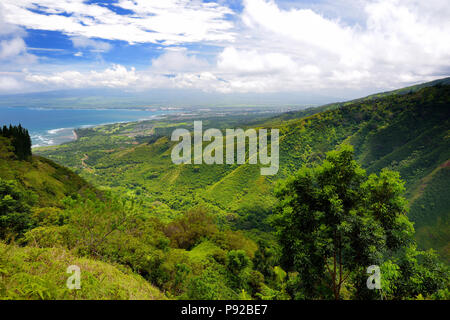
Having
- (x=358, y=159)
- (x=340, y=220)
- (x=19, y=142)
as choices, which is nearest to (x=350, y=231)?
(x=340, y=220)

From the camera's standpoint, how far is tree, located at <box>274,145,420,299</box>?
798 cm

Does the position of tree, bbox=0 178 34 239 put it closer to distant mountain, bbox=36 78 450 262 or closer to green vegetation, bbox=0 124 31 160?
green vegetation, bbox=0 124 31 160

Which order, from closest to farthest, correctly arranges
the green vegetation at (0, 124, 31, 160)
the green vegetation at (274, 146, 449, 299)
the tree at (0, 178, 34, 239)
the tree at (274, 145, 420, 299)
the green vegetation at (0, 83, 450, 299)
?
the green vegetation at (0, 83, 450, 299) < the green vegetation at (274, 146, 449, 299) < the tree at (274, 145, 420, 299) < the tree at (0, 178, 34, 239) < the green vegetation at (0, 124, 31, 160)

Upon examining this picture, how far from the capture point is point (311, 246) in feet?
29.0

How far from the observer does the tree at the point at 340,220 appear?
314 inches

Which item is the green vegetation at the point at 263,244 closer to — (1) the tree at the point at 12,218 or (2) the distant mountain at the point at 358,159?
(1) the tree at the point at 12,218

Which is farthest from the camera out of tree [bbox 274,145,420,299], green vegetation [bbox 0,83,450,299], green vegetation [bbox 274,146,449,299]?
tree [bbox 274,145,420,299]

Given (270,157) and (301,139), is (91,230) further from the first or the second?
(301,139)

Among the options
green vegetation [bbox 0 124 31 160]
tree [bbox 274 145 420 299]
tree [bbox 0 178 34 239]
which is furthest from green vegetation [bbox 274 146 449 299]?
green vegetation [bbox 0 124 31 160]

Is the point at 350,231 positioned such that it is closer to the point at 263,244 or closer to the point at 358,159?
the point at 263,244

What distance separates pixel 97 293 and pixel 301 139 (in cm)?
9580

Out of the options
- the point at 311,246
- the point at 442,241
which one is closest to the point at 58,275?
the point at 311,246

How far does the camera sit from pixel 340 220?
8070 mm

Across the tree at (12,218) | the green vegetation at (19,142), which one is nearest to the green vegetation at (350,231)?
the tree at (12,218)
